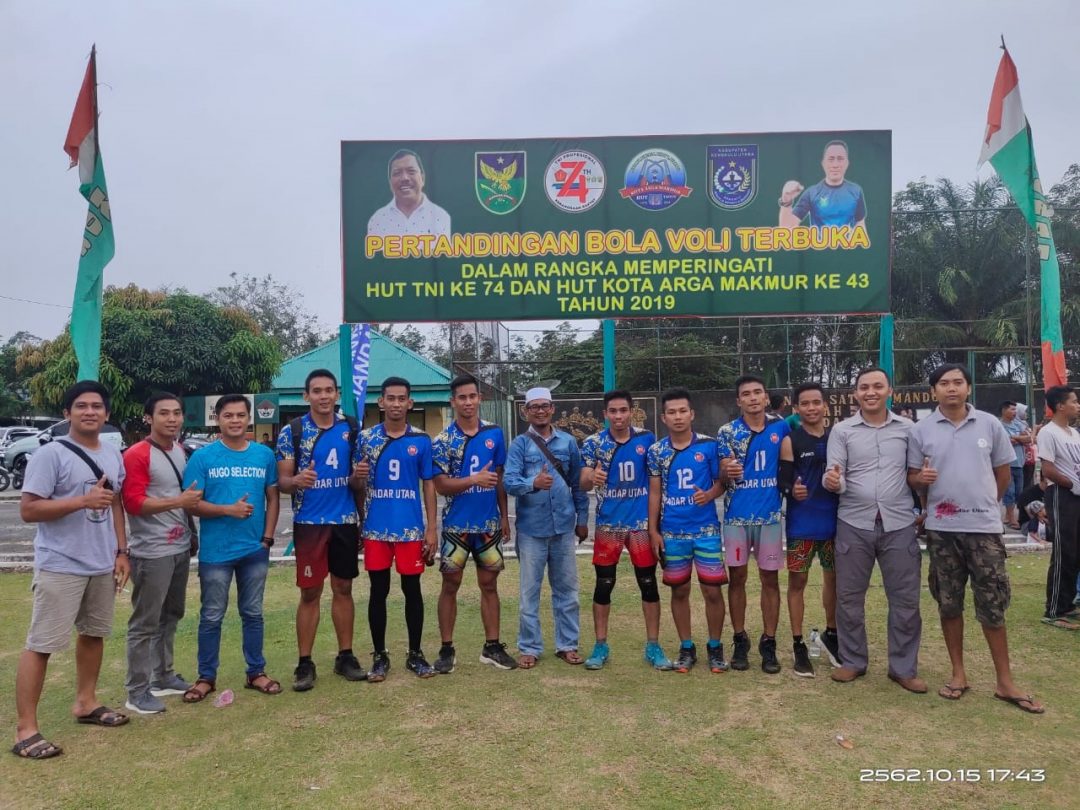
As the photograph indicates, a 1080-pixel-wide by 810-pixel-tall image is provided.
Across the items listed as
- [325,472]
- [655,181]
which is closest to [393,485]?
[325,472]

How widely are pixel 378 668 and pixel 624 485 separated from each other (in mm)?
1897

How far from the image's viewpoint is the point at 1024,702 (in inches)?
159

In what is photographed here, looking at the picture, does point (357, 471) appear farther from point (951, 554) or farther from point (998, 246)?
point (998, 246)

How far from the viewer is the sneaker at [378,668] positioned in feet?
14.9

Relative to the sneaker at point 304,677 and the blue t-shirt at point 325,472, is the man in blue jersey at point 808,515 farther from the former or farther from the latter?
the sneaker at point 304,677

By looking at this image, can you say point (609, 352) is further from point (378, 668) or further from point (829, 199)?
point (378, 668)

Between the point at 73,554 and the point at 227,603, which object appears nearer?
the point at 73,554

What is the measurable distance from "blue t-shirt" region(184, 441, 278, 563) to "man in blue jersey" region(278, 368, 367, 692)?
0.21 m

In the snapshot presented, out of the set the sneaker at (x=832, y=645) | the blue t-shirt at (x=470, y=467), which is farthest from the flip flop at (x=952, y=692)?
the blue t-shirt at (x=470, y=467)

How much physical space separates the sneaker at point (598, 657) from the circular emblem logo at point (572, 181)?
5.49 metres

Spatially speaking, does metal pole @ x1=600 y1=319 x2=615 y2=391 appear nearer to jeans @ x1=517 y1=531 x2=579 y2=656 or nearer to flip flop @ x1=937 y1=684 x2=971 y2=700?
jeans @ x1=517 y1=531 x2=579 y2=656

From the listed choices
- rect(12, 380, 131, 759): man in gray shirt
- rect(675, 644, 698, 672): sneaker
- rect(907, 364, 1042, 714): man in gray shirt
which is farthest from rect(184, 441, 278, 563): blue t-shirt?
rect(907, 364, 1042, 714): man in gray shirt

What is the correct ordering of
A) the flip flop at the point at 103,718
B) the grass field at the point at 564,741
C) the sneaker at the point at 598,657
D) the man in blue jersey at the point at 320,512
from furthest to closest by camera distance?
the sneaker at the point at 598,657
the man in blue jersey at the point at 320,512
the flip flop at the point at 103,718
the grass field at the point at 564,741

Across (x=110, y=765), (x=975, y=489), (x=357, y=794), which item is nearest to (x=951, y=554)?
(x=975, y=489)
